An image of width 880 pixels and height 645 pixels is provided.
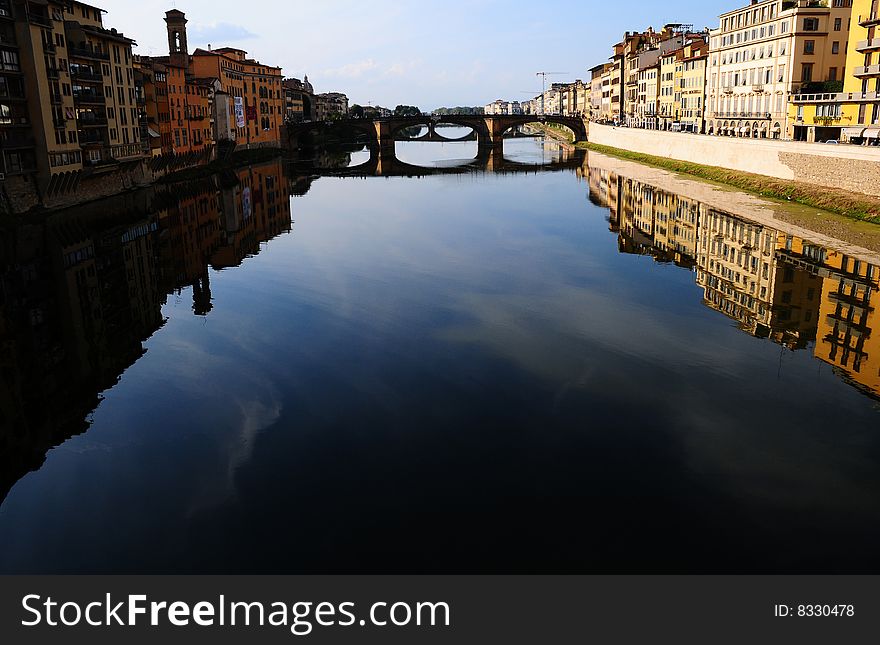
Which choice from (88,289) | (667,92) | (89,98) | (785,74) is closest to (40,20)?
(89,98)

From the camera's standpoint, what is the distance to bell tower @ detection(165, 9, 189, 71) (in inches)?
3211

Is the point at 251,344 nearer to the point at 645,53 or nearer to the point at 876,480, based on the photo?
the point at 876,480

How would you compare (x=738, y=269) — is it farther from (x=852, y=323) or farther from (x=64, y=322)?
(x=64, y=322)

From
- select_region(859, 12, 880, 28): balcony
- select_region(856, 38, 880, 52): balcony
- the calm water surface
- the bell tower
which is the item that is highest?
the bell tower

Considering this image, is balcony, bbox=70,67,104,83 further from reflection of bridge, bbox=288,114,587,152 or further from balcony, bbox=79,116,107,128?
reflection of bridge, bbox=288,114,587,152

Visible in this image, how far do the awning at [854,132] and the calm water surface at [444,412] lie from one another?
19.1 metres

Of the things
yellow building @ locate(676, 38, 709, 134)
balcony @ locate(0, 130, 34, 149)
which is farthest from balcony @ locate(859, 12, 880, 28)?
balcony @ locate(0, 130, 34, 149)

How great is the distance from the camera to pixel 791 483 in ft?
40.2

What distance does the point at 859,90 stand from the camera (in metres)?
46.3

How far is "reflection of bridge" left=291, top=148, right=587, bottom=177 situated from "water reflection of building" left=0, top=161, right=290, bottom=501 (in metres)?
29.9

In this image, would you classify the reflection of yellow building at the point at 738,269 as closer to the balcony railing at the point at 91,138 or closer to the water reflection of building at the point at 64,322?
the water reflection of building at the point at 64,322

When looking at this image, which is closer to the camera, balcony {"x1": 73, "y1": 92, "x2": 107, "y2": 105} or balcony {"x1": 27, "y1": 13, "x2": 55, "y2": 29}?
balcony {"x1": 27, "y1": 13, "x2": 55, "y2": 29}

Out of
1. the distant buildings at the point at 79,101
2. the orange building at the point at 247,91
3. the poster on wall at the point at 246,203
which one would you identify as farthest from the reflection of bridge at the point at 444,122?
the poster on wall at the point at 246,203
